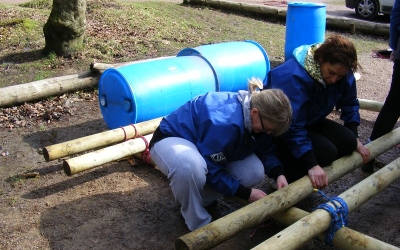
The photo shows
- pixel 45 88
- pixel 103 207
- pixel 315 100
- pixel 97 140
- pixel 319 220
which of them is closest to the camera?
pixel 319 220

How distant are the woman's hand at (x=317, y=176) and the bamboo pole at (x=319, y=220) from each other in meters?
0.18

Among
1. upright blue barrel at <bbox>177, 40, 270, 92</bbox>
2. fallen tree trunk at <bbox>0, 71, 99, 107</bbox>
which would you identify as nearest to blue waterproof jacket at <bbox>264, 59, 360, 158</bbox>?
upright blue barrel at <bbox>177, 40, 270, 92</bbox>

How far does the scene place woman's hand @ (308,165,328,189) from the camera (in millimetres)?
3059

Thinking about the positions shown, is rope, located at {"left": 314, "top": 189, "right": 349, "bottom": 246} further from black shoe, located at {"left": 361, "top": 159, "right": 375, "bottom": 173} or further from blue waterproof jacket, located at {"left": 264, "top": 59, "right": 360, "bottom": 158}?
black shoe, located at {"left": 361, "top": 159, "right": 375, "bottom": 173}

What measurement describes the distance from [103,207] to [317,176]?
1.51 meters

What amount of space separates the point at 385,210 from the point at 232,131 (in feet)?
4.89

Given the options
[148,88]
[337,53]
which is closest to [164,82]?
[148,88]

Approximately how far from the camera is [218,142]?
2793 mm

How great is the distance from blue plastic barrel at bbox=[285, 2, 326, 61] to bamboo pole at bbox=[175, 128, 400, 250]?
372 cm

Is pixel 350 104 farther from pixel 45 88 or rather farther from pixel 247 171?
pixel 45 88

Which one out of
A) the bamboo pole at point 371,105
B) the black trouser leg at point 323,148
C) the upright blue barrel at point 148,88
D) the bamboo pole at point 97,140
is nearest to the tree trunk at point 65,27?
the upright blue barrel at point 148,88

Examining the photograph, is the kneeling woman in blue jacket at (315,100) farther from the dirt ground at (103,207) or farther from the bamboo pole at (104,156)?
the bamboo pole at (104,156)

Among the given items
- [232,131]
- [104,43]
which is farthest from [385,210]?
[104,43]

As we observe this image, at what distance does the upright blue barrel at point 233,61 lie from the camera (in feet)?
16.2
